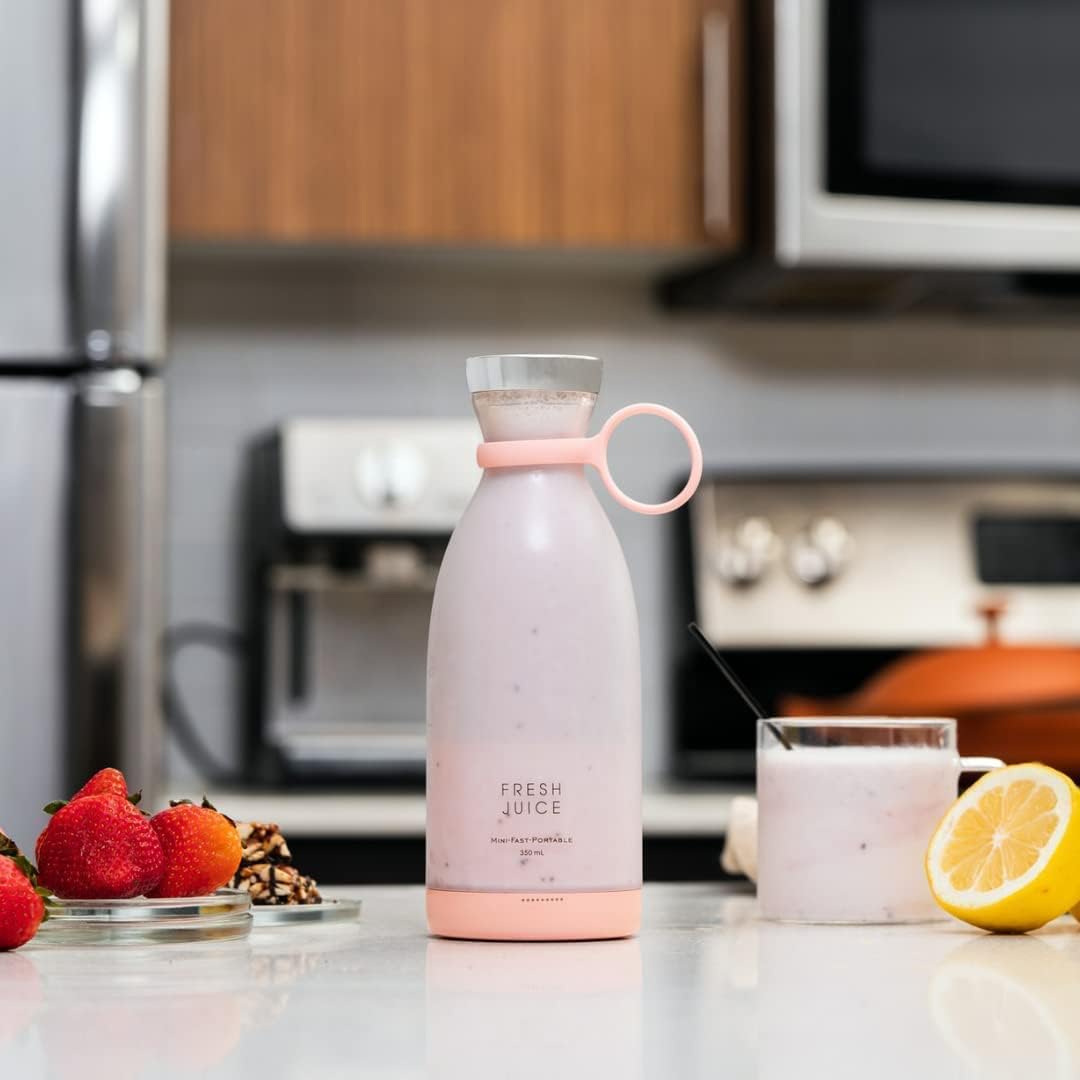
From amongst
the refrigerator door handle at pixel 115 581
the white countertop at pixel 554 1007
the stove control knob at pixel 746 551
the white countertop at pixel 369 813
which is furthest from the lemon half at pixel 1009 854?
the stove control knob at pixel 746 551

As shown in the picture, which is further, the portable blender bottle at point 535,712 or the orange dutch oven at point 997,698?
the orange dutch oven at point 997,698

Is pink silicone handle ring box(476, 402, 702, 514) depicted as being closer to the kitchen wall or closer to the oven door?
the oven door

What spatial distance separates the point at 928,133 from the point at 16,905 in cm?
171

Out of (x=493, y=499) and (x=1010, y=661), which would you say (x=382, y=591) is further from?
(x=493, y=499)

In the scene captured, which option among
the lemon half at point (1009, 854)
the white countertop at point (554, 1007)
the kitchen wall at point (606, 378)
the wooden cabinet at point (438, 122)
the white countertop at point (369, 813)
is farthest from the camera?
the kitchen wall at point (606, 378)

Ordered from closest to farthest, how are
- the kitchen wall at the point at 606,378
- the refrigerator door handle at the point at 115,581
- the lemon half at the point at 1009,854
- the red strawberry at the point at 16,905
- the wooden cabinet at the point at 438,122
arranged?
the red strawberry at the point at 16,905 < the lemon half at the point at 1009,854 < the refrigerator door handle at the point at 115,581 < the wooden cabinet at the point at 438,122 < the kitchen wall at the point at 606,378

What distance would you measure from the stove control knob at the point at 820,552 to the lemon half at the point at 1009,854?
1.53 meters

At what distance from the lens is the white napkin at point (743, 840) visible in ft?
3.39

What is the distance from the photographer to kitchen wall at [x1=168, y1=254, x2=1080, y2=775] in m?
2.39

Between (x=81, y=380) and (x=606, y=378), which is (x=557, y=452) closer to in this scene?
(x=81, y=380)

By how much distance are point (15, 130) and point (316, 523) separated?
0.60 m

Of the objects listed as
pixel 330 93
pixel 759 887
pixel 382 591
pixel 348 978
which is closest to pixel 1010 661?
pixel 382 591

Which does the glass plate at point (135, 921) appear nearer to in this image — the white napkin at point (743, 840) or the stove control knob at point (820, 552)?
the white napkin at point (743, 840)

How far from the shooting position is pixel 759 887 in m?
0.94
